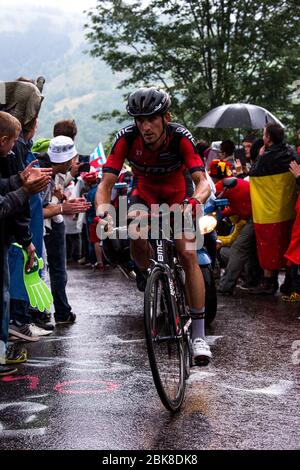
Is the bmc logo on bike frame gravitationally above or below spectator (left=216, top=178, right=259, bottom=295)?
above

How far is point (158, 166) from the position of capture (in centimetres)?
619

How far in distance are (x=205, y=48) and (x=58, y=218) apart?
1938 centimetres

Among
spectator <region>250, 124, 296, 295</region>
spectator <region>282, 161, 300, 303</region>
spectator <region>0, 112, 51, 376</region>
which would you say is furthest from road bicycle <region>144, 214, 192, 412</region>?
spectator <region>250, 124, 296, 295</region>

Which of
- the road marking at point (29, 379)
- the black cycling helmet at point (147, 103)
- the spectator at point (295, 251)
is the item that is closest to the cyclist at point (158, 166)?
the black cycling helmet at point (147, 103)

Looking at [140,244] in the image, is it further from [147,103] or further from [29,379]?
[29,379]

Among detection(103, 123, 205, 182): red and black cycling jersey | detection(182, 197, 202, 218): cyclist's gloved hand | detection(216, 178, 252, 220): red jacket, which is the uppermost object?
detection(103, 123, 205, 182): red and black cycling jersey

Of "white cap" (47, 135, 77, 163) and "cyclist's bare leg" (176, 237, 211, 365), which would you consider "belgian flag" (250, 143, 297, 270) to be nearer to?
"white cap" (47, 135, 77, 163)

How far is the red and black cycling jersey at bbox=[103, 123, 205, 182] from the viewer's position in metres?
5.96

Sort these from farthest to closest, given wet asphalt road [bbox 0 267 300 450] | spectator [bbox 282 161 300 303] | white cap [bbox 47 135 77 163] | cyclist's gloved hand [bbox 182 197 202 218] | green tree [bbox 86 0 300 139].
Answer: green tree [bbox 86 0 300 139] → spectator [bbox 282 161 300 303] → white cap [bbox 47 135 77 163] → cyclist's gloved hand [bbox 182 197 202 218] → wet asphalt road [bbox 0 267 300 450]

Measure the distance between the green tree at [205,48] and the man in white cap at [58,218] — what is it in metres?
17.8

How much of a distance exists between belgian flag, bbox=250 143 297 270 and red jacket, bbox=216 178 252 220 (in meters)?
0.19

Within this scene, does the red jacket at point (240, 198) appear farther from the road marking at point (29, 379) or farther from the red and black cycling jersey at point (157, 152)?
the road marking at point (29, 379)

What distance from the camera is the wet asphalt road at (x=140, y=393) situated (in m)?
4.55

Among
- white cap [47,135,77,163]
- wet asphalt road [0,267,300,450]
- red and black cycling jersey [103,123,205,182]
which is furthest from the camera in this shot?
white cap [47,135,77,163]
